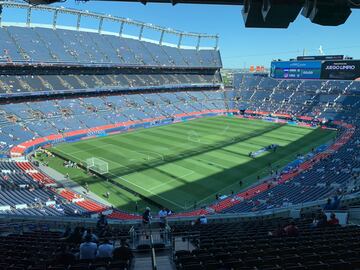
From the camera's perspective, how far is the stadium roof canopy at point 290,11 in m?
6.89

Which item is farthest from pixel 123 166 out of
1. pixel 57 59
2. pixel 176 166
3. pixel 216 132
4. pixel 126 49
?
pixel 126 49

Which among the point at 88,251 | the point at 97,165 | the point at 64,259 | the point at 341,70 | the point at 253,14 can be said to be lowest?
the point at 97,165

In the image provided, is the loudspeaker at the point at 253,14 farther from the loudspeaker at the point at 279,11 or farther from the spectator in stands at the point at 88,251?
the spectator in stands at the point at 88,251

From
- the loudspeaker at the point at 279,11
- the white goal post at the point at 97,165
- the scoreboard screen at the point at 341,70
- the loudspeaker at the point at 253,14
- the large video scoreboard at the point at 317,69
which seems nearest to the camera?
the loudspeaker at the point at 279,11

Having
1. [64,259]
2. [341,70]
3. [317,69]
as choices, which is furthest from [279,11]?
[317,69]

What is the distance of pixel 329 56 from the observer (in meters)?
72.2

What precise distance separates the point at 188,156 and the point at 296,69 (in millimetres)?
46167

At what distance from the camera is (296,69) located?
76.1m

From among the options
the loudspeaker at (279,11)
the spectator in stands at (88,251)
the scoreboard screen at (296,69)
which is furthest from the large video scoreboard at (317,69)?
the spectator in stands at (88,251)

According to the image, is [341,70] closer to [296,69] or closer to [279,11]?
[296,69]

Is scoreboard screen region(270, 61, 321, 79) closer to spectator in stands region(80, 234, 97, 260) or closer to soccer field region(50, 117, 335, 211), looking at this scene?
soccer field region(50, 117, 335, 211)

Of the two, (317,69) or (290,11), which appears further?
(317,69)

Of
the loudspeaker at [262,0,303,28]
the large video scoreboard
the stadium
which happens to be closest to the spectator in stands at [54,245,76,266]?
the stadium

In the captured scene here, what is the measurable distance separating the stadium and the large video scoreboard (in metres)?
0.28
